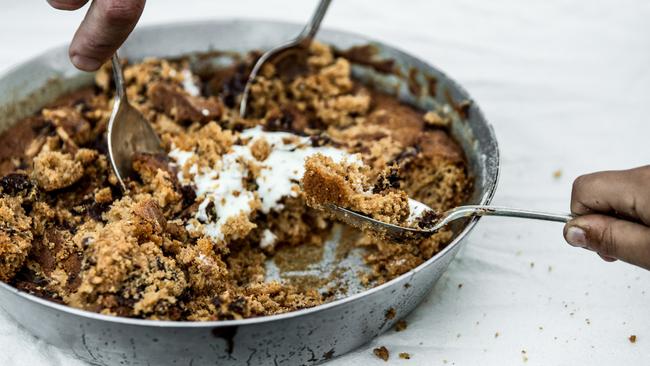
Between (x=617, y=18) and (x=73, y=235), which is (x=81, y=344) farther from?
(x=617, y=18)

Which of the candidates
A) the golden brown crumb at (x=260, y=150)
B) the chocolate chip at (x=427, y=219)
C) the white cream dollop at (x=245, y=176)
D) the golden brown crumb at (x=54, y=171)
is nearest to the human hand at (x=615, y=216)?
the chocolate chip at (x=427, y=219)

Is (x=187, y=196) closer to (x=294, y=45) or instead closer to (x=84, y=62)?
(x=84, y=62)

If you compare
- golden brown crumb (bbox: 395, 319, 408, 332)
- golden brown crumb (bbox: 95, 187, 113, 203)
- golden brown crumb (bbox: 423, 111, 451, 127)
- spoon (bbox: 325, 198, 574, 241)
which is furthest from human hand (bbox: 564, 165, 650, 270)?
golden brown crumb (bbox: 95, 187, 113, 203)

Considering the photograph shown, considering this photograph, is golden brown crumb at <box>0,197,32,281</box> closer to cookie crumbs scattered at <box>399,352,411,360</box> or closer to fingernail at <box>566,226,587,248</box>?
cookie crumbs scattered at <box>399,352,411,360</box>

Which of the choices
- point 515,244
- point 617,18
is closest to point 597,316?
point 515,244

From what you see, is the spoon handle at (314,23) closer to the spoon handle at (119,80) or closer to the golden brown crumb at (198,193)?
the golden brown crumb at (198,193)

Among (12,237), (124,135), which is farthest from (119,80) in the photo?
(12,237)
